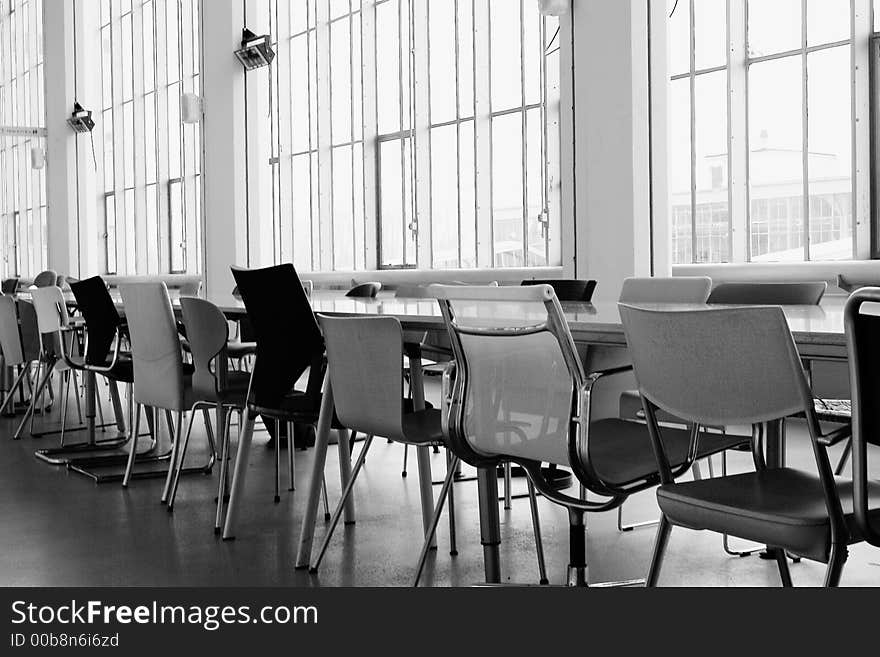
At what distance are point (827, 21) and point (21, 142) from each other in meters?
16.2

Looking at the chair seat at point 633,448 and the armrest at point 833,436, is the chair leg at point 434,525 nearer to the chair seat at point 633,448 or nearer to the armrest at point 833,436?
the chair seat at point 633,448

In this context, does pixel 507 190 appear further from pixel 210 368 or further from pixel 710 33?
pixel 210 368

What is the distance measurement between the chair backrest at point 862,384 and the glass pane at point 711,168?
234 inches

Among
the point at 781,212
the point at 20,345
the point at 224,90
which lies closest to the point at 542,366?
the point at 20,345

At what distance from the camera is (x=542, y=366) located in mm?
2188

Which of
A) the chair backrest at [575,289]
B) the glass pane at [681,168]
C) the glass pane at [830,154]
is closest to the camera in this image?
the chair backrest at [575,289]

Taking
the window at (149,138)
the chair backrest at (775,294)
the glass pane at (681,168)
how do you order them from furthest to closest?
1. the window at (149,138)
2. the glass pane at (681,168)
3. the chair backrest at (775,294)

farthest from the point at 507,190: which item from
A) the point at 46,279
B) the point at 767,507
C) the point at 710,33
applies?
the point at 767,507

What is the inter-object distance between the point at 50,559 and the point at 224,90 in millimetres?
8182

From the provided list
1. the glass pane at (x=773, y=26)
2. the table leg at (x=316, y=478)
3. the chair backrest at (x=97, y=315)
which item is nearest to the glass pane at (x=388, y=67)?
the glass pane at (x=773, y=26)

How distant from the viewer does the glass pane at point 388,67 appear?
1052 centimetres

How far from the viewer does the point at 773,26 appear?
23.4 ft

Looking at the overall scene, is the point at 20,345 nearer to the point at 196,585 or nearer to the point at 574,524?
the point at 196,585

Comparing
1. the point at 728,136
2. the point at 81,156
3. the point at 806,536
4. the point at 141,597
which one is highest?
the point at 81,156
